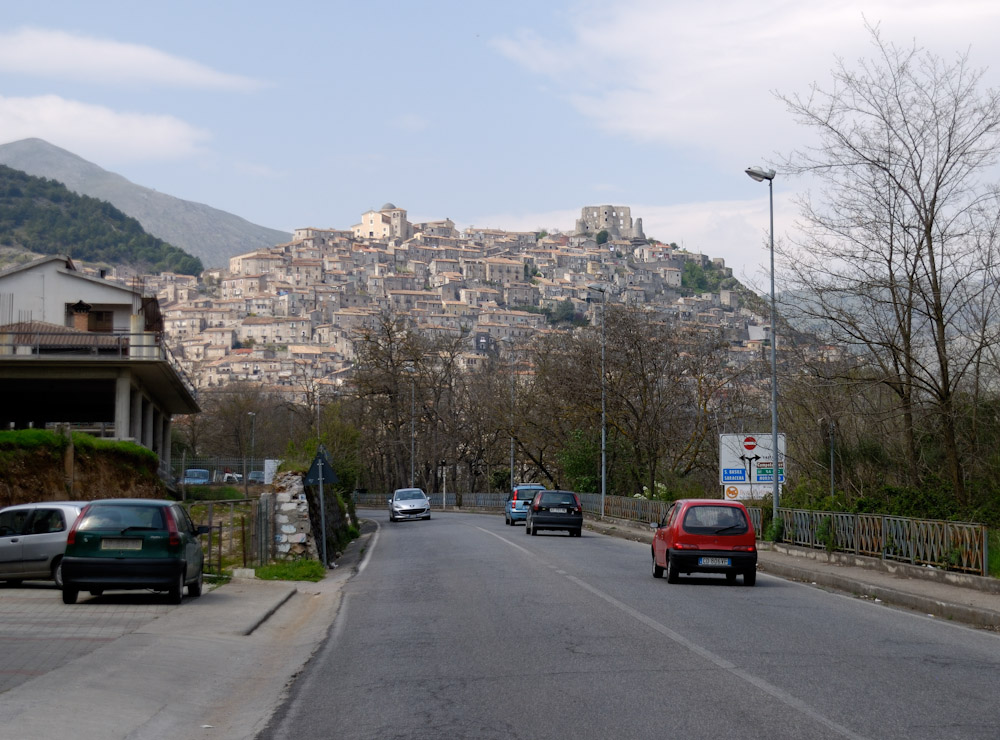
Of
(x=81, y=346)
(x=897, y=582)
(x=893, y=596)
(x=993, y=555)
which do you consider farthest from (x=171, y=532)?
(x=81, y=346)

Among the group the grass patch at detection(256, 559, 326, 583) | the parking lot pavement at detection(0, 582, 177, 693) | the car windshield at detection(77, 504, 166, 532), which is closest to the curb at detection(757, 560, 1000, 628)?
the grass patch at detection(256, 559, 326, 583)

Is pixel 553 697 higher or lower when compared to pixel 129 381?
lower

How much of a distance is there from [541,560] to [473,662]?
48.2 feet

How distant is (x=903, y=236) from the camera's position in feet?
74.9

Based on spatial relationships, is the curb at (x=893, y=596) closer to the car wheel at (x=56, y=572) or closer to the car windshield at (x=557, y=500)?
the car wheel at (x=56, y=572)

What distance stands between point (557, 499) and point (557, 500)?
44 millimetres

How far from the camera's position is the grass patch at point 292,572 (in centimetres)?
2230

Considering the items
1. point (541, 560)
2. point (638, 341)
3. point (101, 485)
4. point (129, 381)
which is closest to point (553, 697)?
point (541, 560)

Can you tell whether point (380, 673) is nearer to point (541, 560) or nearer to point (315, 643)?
point (315, 643)

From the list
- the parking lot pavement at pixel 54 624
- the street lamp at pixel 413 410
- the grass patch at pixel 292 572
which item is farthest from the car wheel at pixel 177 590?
the street lamp at pixel 413 410

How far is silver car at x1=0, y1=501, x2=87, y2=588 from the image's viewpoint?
61.8 feet

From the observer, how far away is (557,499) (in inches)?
1534

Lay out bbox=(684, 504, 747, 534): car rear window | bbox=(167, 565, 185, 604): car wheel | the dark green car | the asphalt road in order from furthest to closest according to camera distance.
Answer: bbox=(684, 504, 747, 534): car rear window < bbox=(167, 565, 185, 604): car wheel < the dark green car < the asphalt road

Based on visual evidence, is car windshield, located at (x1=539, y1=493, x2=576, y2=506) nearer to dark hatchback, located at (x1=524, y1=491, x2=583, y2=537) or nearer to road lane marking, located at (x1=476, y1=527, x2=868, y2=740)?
dark hatchback, located at (x1=524, y1=491, x2=583, y2=537)
